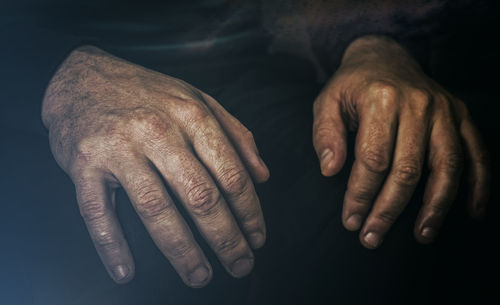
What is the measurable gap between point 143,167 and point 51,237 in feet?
0.93

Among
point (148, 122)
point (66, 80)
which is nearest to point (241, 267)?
point (148, 122)

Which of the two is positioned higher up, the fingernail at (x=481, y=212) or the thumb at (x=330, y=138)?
the thumb at (x=330, y=138)

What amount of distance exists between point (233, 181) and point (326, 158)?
0.71ft

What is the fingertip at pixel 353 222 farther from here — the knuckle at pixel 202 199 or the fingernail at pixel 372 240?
the knuckle at pixel 202 199

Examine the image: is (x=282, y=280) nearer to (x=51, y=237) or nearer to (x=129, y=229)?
(x=129, y=229)

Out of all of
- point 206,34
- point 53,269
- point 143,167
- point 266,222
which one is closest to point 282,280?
point 266,222

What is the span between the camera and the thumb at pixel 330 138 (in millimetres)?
714

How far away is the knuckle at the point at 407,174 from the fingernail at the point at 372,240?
13 cm

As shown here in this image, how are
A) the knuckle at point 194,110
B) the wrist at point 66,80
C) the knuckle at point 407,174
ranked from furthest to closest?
the wrist at point 66,80, the knuckle at point 194,110, the knuckle at point 407,174

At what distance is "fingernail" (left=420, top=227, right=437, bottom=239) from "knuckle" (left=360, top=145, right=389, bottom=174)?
6.1 inches

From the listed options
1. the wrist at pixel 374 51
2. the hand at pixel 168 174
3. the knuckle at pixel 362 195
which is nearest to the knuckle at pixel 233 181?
the hand at pixel 168 174

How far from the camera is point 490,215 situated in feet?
2.28

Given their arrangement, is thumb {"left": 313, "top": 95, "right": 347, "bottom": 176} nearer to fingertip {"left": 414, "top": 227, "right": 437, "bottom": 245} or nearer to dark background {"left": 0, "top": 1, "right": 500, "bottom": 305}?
dark background {"left": 0, "top": 1, "right": 500, "bottom": 305}

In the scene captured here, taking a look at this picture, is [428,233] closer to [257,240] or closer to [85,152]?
[257,240]
